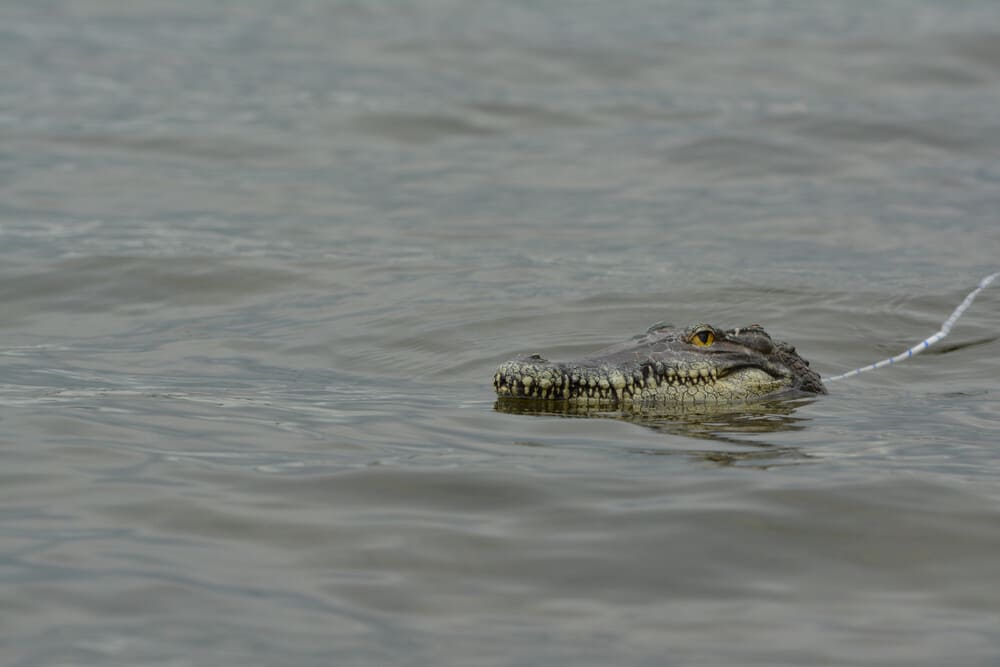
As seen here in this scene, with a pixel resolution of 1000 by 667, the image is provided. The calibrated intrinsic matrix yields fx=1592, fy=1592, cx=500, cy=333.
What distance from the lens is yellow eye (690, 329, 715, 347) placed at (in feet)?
31.3

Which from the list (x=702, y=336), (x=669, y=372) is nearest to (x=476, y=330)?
(x=702, y=336)

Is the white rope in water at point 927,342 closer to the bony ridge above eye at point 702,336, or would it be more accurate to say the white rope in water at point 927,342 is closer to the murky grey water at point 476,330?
the murky grey water at point 476,330

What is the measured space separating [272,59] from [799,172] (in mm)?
12292

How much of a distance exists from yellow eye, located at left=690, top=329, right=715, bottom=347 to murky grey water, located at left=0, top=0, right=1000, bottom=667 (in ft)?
1.84

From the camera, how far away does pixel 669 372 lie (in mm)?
9383

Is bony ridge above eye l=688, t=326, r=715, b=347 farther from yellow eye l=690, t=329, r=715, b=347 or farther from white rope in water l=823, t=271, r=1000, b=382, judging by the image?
white rope in water l=823, t=271, r=1000, b=382

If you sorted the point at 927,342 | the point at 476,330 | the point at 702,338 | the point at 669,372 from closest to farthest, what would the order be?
the point at 669,372 → the point at 702,338 → the point at 927,342 → the point at 476,330

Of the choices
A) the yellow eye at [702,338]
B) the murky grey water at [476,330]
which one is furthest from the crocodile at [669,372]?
the murky grey water at [476,330]

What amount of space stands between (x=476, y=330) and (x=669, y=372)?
11.4ft

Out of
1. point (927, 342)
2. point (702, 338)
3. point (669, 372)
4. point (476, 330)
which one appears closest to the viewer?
point (669, 372)

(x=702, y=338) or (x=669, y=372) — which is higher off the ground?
(x=702, y=338)

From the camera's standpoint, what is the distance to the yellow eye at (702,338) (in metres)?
9.55

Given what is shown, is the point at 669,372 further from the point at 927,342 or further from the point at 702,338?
the point at 927,342

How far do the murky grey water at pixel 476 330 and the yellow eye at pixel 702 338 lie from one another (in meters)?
0.56
